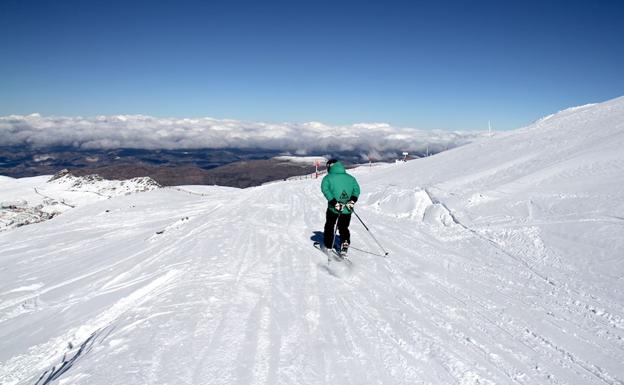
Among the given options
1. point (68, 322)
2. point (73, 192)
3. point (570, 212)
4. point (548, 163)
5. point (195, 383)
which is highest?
point (548, 163)

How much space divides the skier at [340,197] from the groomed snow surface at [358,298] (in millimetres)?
766

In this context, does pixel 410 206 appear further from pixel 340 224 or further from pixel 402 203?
pixel 340 224

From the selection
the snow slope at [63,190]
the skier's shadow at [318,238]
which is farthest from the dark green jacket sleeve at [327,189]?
the snow slope at [63,190]

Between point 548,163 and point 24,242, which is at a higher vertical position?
point 548,163

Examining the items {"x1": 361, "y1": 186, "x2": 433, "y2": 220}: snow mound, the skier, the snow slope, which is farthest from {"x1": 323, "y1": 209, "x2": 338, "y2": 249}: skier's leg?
the snow slope

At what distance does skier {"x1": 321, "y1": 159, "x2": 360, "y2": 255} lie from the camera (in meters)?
8.83

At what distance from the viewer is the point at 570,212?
395 inches

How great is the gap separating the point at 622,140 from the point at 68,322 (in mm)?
18403

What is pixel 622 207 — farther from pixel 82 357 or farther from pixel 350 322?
pixel 82 357

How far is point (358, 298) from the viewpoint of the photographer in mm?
6422

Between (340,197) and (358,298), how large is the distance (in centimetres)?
295

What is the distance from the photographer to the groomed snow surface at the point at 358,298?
4.33m

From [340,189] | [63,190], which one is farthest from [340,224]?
[63,190]

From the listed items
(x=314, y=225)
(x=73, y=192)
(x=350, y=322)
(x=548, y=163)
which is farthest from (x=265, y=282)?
(x=73, y=192)
